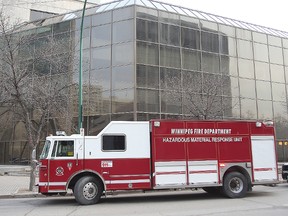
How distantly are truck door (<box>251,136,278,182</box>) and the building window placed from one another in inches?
204

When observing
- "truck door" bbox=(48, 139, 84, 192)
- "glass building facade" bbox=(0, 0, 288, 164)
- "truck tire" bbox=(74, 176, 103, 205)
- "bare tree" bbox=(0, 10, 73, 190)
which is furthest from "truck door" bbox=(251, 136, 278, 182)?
"bare tree" bbox=(0, 10, 73, 190)

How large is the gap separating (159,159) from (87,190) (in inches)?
108

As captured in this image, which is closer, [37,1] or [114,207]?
[114,207]

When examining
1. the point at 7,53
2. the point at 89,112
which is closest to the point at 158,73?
the point at 89,112

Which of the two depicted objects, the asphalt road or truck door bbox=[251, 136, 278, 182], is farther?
truck door bbox=[251, 136, 278, 182]

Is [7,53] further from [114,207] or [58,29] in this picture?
[58,29]

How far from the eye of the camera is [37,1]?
45.7 m

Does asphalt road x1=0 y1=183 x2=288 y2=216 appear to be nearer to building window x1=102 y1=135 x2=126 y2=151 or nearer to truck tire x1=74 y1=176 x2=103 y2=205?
truck tire x1=74 y1=176 x2=103 y2=205

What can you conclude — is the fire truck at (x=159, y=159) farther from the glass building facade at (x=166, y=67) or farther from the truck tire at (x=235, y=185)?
the glass building facade at (x=166, y=67)

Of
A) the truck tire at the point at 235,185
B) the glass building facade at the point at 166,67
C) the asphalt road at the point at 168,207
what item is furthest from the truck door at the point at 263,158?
the glass building facade at the point at 166,67

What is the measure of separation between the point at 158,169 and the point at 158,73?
55.9ft

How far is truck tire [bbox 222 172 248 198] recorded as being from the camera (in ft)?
43.6

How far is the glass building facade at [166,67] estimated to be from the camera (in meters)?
27.7

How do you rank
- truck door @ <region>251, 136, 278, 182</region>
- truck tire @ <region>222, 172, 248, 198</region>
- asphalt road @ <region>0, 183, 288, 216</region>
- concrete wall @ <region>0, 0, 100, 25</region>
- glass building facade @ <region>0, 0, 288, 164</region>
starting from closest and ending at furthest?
asphalt road @ <region>0, 183, 288, 216</region>, truck tire @ <region>222, 172, 248, 198</region>, truck door @ <region>251, 136, 278, 182</region>, glass building facade @ <region>0, 0, 288, 164</region>, concrete wall @ <region>0, 0, 100, 25</region>
